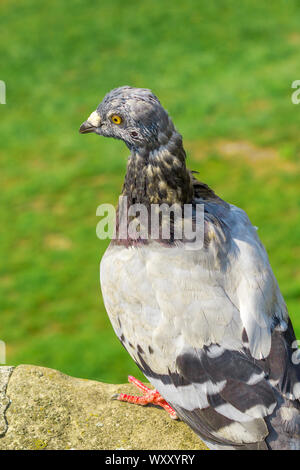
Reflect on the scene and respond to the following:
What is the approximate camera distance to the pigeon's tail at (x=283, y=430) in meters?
4.20

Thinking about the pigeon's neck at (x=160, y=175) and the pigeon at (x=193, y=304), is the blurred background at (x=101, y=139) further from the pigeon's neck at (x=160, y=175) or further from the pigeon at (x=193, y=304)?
the pigeon's neck at (x=160, y=175)

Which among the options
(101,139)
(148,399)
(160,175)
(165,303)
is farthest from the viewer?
(101,139)

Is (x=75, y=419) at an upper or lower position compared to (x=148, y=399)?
lower

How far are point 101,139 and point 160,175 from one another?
9.21 meters

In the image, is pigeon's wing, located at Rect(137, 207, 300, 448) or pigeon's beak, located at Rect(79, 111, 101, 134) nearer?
pigeon's wing, located at Rect(137, 207, 300, 448)

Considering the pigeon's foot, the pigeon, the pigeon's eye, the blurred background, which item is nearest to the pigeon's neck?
the pigeon

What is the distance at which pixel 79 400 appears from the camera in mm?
5227

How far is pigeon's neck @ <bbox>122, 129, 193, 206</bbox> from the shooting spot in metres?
4.70

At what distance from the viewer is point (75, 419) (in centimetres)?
503

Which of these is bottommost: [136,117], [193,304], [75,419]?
[75,419]

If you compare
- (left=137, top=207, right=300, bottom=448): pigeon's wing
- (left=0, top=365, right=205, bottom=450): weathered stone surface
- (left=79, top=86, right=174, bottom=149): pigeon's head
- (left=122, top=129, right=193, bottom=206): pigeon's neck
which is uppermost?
(left=79, top=86, right=174, bottom=149): pigeon's head

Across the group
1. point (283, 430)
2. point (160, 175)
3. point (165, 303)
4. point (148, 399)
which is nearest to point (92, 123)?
point (160, 175)

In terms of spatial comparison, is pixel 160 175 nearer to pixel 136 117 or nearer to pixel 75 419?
pixel 136 117

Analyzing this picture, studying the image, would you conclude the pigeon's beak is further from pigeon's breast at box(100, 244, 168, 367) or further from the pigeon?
pigeon's breast at box(100, 244, 168, 367)
